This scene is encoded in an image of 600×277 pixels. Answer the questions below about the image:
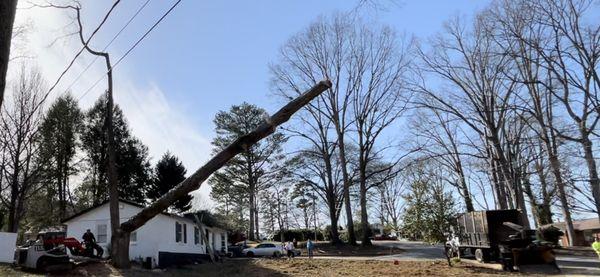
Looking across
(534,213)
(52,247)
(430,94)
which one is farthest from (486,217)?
(534,213)

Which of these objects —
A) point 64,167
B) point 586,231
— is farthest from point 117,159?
point 586,231

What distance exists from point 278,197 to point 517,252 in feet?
138

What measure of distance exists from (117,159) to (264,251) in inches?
661

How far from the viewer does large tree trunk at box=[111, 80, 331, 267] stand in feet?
42.5

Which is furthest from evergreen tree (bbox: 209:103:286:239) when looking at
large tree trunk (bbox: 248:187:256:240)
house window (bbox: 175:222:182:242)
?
house window (bbox: 175:222:182:242)

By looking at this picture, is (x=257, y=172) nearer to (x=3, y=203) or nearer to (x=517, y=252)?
(x=3, y=203)

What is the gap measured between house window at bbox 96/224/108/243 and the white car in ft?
52.8

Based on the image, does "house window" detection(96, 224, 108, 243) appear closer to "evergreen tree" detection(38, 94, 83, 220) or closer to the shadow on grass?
the shadow on grass

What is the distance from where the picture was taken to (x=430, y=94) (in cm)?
3603

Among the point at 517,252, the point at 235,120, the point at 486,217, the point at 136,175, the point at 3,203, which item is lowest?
the point at 517,252

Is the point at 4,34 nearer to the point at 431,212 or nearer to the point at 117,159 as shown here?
the point at 431,212

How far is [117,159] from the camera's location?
4628 centimetres

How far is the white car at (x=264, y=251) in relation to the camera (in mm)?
40938

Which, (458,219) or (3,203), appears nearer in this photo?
(458,219)
